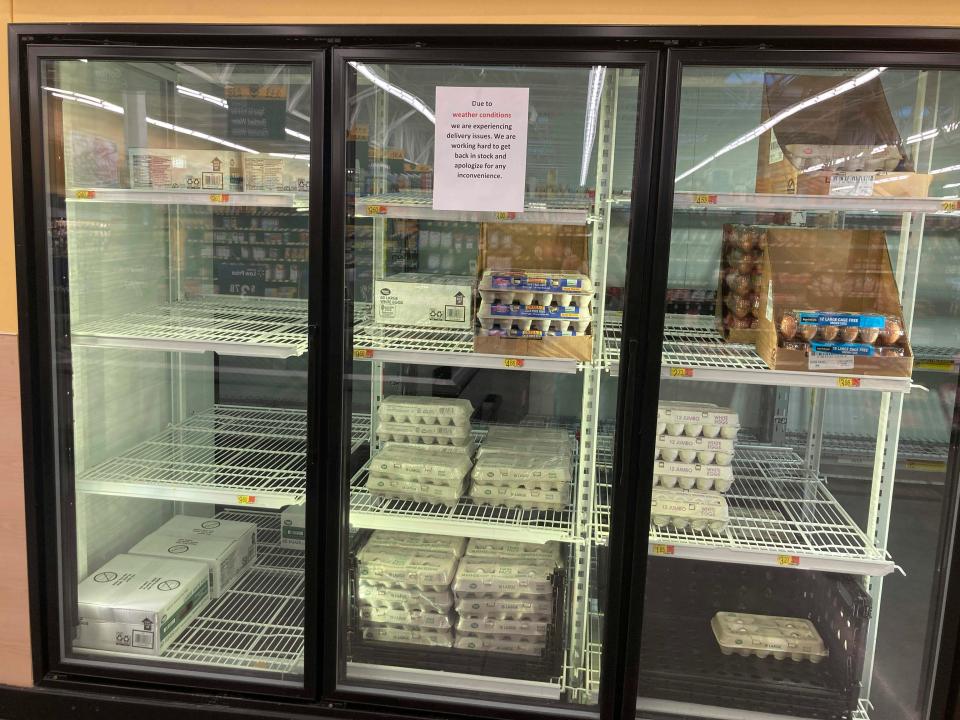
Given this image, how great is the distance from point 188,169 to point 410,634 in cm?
175

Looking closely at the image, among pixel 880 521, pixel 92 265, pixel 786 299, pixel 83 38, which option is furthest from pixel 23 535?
pixel 880 521

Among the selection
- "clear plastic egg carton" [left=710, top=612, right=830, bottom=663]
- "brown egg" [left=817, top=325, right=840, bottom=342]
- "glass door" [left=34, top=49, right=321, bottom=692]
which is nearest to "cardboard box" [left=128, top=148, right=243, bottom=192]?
"glass door" [left=34, top=49, right=321, bottom=692]

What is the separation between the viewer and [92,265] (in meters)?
2.51

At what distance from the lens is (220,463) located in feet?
9.04

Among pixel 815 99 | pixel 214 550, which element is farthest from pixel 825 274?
pixel 214 550

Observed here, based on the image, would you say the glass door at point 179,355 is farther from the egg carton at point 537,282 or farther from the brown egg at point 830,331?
the brown egg at point 830,331

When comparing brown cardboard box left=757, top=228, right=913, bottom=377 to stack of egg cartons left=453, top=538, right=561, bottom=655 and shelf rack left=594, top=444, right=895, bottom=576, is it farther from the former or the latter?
stack of egg cartons left=453, top=538, right=561, bottom=655

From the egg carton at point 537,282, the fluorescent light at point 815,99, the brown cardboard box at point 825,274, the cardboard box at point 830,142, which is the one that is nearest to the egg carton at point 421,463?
the egg carton at point 537,282

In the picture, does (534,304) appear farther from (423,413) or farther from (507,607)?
(507,607)

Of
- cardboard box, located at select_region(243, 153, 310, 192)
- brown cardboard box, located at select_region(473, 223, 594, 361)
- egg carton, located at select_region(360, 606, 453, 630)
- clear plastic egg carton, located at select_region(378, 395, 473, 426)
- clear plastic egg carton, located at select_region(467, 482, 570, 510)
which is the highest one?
cardboard box, located at select_region(243, 153, 310, 192)

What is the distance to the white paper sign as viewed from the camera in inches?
84.8

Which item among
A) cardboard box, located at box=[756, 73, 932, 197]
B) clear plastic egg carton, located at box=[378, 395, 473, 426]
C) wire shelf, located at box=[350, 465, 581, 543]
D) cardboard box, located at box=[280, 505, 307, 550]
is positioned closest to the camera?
cardboard box, located at box=[756, 73, 932, 197]

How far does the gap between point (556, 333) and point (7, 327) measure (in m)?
1.73

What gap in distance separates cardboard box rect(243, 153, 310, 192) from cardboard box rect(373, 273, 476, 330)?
437 millimetres
